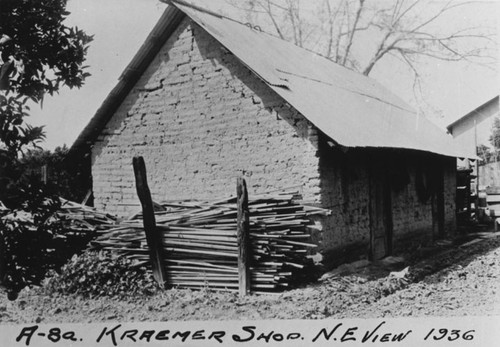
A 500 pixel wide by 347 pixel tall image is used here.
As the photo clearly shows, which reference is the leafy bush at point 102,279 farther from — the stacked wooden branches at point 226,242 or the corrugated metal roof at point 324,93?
the corrugated metal roof at point 324,93

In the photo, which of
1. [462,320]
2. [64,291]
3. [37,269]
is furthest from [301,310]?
[64,291]

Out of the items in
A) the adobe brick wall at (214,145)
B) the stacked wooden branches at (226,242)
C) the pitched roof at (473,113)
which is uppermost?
the pitched roof at (473,113)

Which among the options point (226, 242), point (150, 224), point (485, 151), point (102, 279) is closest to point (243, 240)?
point (226, 242)

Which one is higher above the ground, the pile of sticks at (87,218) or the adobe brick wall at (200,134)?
the adobe brick wall at (200,134)

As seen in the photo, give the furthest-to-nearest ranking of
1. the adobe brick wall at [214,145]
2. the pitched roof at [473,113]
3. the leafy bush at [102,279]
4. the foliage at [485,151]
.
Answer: the foliage at [485,151] < the pitched roof at [473,113] < the adobe brick wall at [214,145] < the leafy bush at [102,279]

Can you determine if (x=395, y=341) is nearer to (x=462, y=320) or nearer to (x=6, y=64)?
(x=462, y=320)

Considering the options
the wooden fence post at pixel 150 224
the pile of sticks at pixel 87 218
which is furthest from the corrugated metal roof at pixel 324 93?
the pile of sticks at pixel 87 218

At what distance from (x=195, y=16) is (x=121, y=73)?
217cm

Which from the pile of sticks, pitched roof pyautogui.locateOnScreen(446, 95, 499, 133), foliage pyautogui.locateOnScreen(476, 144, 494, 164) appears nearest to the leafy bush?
the pile of sticks

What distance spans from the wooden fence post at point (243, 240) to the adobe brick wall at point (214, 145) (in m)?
1.49

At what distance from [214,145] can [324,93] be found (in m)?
2.99

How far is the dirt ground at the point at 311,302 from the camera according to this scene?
7.17 metres

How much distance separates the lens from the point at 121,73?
11.1 m

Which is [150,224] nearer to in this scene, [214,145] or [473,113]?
[214,145]
